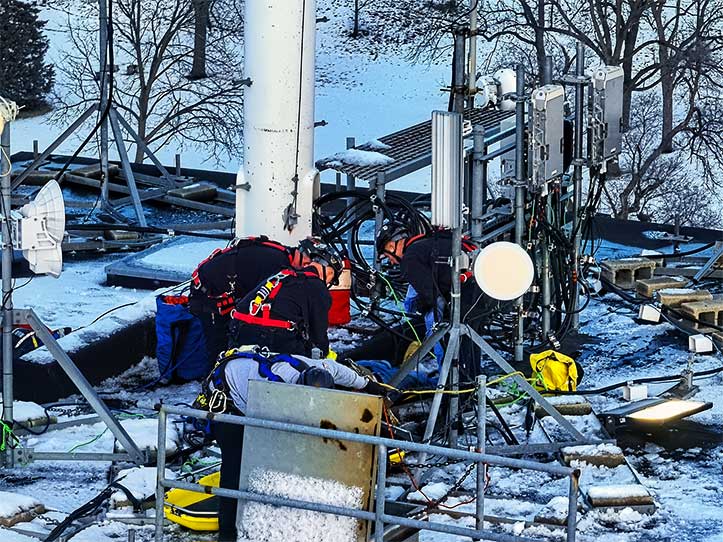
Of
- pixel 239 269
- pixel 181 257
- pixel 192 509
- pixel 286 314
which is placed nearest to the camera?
pixel 192 509

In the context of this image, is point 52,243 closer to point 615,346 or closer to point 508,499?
point 508,499

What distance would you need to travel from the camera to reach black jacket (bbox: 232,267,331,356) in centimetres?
1102

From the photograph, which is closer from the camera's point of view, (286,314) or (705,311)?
(286,314)

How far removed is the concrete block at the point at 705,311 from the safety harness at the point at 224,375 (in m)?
6.61

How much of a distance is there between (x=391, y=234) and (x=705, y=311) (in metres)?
3.61

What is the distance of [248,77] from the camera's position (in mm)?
13539

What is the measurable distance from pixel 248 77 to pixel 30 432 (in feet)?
12.8

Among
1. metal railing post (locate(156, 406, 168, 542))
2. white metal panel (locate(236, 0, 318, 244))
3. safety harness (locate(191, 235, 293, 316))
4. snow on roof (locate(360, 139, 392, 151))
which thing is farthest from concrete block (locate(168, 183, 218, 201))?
metal railing post (locate(156, 406, 168, 542))

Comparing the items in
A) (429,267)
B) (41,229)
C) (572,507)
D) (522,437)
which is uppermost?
(41,229)

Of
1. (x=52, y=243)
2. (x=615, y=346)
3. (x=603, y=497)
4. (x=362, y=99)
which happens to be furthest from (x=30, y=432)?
(x=362, y=99)

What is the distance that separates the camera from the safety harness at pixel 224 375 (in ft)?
30.5

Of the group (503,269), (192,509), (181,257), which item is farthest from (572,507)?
(181,257)

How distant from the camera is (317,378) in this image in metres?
9.15

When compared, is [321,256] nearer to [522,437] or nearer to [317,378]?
[522,437]
